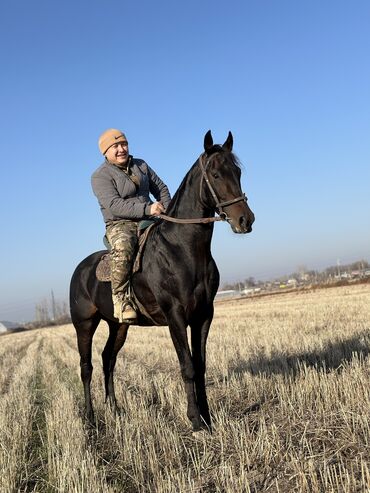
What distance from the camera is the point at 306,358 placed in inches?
334

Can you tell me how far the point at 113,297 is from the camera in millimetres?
6098

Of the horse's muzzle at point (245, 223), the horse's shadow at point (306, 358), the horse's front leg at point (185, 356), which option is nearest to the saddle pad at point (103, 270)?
the horse's front leg at point (185, 356)

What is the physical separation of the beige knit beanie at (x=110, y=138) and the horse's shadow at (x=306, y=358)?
403 cm

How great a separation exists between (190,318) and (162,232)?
3.56 ft

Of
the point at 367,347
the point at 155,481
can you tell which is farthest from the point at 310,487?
the point at 367,347

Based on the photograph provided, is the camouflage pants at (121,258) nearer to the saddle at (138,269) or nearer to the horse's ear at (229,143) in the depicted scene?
the saddle at (138,269)

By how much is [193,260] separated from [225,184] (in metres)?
0.90

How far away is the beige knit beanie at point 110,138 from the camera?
628 cm

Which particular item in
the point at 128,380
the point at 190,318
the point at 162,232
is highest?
the point at 162,232

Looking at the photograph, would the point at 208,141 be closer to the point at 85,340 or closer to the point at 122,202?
the point at 122,202

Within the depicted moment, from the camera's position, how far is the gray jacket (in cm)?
601

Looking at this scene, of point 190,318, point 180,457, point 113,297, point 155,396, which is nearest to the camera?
point 180,457

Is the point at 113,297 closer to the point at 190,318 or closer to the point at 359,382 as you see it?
the point at 190,318

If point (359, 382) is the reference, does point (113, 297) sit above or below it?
above
